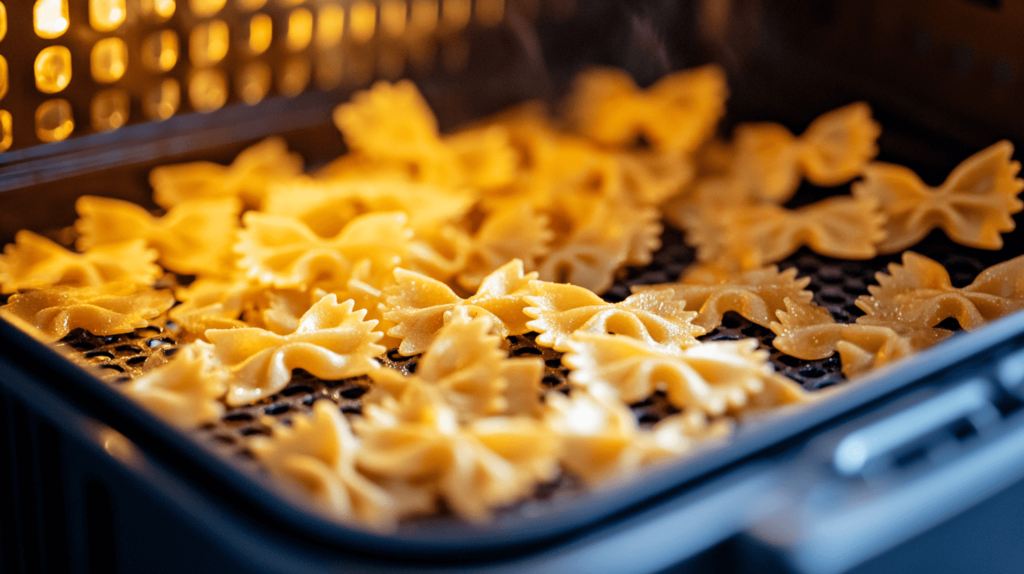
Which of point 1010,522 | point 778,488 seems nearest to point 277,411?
point 778,488

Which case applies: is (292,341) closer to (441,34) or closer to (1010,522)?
(1010,522)

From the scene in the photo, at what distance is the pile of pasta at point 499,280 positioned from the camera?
→ 1.53 feet

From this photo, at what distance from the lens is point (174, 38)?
33.4 inches

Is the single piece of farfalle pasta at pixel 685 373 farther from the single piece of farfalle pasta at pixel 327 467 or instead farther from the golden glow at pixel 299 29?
the golden glow at pixel 299 29

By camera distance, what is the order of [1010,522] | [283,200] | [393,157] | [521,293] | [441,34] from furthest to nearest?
1. [441,34]
2. [393,157]
3. [283,200]
4. [521,293]
5. [1010,522]

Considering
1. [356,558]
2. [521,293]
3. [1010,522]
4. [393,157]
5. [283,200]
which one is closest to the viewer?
[356,558]

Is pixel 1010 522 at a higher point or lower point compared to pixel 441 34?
lower

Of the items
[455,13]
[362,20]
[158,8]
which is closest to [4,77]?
[158,8]

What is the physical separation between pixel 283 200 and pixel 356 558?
20.9 inches

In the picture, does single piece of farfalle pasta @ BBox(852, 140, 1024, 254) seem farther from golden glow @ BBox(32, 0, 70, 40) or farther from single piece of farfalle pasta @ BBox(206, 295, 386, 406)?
golden glow @ BBox(32, 0, 70, 40)

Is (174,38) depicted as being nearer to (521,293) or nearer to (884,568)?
(521,293)

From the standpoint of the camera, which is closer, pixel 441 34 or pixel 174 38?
pixel 174 38

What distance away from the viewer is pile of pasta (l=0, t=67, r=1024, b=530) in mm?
468

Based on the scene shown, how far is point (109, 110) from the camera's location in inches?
33.2
